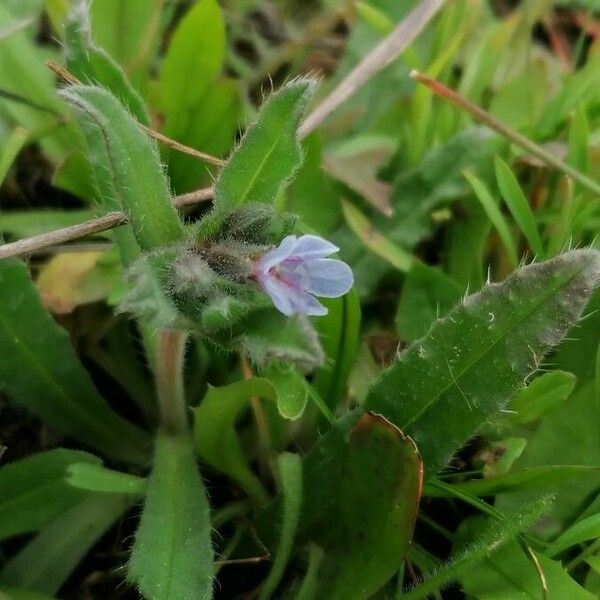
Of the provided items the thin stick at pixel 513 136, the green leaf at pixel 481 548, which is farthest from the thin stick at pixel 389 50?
the green leaf at pixel 481 548

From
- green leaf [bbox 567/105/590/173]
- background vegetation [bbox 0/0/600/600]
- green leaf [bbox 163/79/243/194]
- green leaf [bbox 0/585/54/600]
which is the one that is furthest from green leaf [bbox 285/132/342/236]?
green leaf [bbox 0/585/54/600]

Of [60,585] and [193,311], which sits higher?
[193,311]

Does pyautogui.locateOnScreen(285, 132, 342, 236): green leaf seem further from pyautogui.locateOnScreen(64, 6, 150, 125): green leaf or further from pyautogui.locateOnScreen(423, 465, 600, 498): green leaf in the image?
pyautogui.locateOnScreen(423, 465, 600, 498): green leaf

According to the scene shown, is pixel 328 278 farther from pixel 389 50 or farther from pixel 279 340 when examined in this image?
pixel 389 50

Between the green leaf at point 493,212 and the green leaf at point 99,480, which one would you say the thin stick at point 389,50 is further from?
the green leaf at point 99,480

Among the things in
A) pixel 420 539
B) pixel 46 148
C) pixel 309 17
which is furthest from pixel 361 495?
pixel 309 17

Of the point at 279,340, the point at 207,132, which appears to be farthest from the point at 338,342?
the point at 207,132

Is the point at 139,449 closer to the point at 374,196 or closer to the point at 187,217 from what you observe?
the point at 187,217
